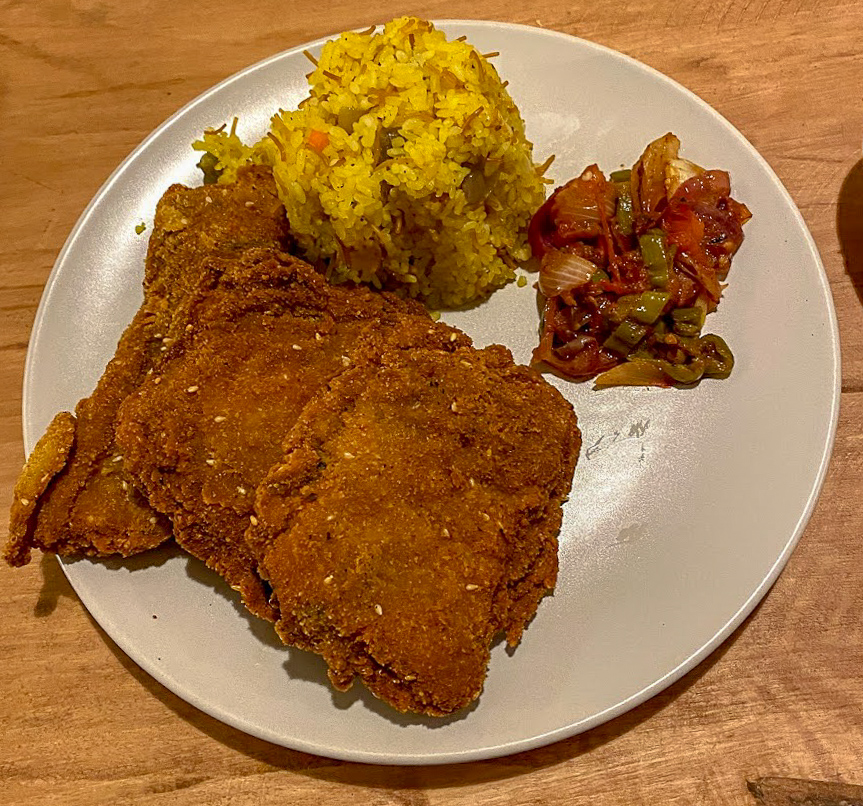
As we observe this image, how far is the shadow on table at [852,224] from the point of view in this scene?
305 centimetres

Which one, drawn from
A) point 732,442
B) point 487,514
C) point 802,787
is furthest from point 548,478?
point 802,787

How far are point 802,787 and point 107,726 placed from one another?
229 cm

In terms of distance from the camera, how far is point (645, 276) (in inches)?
107

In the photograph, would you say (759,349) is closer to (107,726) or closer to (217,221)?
(217,221)

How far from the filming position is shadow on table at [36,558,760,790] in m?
2.39

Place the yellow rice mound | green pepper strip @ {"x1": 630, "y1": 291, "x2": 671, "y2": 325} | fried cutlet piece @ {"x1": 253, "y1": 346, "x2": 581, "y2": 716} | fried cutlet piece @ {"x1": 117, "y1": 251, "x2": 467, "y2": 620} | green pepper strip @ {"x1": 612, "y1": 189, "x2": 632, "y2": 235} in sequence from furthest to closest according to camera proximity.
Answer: green pepper strip @ {"x1": 612, "y1": 189, "x2": 632, "y2": 235}, green pepper strip @ {"x1": 630, "y1": 291, "x2": 671, "y2": 325}, the yellow rice mound, fried cutlet piece @ {"x1": 117, "y1": 251, "x2": 467, "y2": 620}, fried cutlet piece @ {"x1": 253, "y1": 346, "x2": 581, "y2": 716}

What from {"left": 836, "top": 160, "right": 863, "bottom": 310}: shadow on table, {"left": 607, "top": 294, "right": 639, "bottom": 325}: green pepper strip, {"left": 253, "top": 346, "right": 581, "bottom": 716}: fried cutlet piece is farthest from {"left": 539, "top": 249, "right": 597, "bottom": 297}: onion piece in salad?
{"left": 836, "top": 160, "right": 863, "bottom": 310}: shadow on table

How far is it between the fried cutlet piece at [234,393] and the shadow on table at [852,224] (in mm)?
1747

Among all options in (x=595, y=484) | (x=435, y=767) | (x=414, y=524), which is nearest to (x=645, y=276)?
(x=595, y=484)

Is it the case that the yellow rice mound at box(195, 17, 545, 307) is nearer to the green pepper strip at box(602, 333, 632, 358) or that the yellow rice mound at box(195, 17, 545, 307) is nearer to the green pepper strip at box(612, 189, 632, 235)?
the green pepper strip at box(612, 189, 632, 235)

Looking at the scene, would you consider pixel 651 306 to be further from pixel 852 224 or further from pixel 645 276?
pixel 852 224

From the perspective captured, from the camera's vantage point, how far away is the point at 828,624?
252 centimetres

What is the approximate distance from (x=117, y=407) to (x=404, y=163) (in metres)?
1.29

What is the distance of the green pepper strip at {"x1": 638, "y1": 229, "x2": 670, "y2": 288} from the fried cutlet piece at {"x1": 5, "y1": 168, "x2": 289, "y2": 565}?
4.40ft
